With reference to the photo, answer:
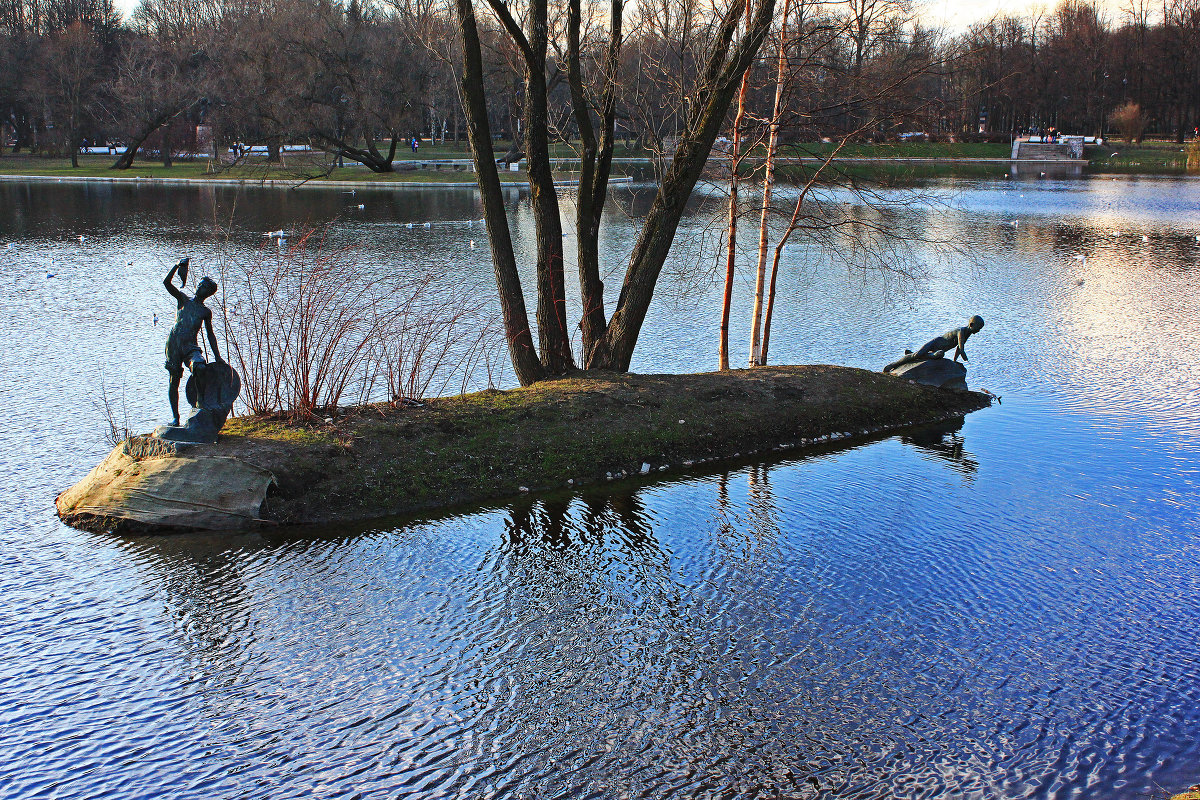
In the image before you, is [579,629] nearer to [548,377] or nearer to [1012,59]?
[548,377]

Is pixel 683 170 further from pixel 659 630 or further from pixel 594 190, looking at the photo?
pixel 659 630

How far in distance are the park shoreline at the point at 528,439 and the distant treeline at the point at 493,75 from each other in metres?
3.15

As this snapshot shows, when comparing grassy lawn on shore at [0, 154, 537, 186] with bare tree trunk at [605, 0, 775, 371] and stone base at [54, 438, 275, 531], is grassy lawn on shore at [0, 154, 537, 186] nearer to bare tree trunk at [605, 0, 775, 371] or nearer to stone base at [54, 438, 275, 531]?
bare tree trunk at [605, 0, 775, 371]

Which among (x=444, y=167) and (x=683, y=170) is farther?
(x=444, y=167)

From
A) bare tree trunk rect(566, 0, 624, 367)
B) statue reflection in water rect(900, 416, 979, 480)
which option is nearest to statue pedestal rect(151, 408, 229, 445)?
bare tree trunk rect(566, 0, 624, 367)

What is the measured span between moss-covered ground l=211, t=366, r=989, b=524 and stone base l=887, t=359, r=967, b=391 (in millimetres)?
186

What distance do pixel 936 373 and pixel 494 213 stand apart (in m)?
6.24

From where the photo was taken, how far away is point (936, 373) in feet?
41.7

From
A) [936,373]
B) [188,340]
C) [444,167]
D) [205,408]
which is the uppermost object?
[444,167]

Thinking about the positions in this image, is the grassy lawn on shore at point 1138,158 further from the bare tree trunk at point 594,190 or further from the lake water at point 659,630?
the bare tree trunk at point 594,190

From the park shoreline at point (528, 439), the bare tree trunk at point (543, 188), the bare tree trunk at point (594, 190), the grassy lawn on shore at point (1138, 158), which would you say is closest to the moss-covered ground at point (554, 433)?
the park shoreline at point (528, 439)

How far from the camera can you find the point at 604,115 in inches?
456

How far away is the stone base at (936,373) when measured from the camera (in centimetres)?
1266

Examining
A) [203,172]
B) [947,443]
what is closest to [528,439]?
[947,443]
